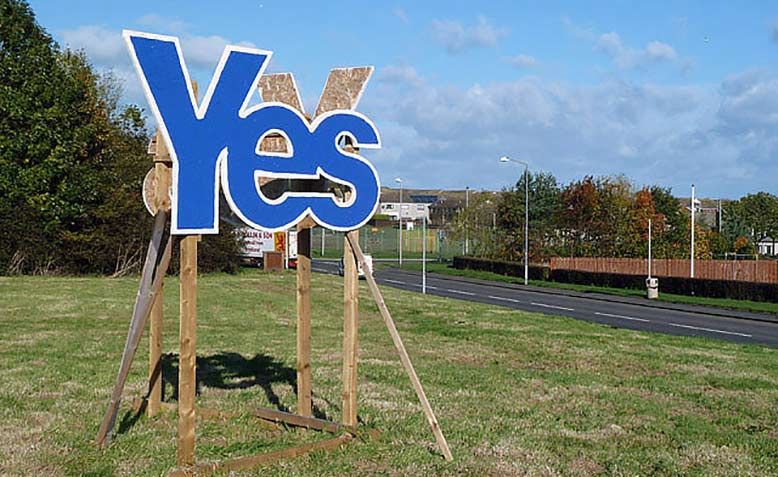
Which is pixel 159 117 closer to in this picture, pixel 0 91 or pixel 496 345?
pixel 496 345

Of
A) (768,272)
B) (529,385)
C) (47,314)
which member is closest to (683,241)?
(768,272)

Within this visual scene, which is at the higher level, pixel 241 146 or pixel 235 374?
pixel 241 146

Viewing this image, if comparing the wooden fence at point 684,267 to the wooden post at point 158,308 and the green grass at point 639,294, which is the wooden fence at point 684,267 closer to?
the green grass at point 639,294

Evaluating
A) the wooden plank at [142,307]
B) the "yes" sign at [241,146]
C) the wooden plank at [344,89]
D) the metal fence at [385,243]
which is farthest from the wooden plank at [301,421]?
the metal fence at [385,243]

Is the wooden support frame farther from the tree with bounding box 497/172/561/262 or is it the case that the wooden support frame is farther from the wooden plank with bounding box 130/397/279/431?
the tree with bounding box 497/172/561/262

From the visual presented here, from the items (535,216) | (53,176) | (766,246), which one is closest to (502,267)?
(535,216)

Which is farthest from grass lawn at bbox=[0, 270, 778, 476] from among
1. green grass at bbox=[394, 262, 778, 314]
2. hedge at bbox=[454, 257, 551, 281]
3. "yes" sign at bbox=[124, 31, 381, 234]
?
hedge at bbox=[454, 257, 551, 281]

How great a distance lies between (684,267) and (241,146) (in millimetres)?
44196

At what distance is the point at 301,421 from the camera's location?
838 cm

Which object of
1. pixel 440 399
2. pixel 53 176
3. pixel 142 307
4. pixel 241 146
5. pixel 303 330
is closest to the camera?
pixel 241 146

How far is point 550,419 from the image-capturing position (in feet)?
30.2

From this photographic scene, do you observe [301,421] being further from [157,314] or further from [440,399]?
[440,399]

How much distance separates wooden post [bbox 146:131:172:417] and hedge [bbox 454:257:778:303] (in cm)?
3103

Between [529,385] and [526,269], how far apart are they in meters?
37.6
